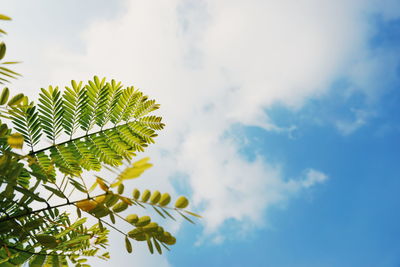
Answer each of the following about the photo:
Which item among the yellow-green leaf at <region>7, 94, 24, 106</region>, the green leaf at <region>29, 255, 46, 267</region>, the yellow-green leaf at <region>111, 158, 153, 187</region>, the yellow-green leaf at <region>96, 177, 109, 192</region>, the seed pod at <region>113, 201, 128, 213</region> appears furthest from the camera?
the green leaf at <region>29, 255, 46, 267</region>

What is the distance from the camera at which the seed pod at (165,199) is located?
999 mm

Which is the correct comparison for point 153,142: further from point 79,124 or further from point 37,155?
point 37,155

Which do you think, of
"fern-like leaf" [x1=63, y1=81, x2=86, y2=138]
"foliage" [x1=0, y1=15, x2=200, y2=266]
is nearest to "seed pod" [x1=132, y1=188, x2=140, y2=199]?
"foliage" [x1=0, y1=15, x2=200, y2=266]

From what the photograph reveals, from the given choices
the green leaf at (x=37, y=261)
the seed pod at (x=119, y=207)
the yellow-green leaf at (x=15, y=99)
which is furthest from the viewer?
the green leaf at (x=37, y=261)

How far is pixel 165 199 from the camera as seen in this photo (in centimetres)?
100

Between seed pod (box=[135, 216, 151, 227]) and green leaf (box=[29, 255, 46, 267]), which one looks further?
green leaf (box=[29, 255, 46, 267])

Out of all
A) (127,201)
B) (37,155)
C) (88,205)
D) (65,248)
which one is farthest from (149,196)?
(37,155)

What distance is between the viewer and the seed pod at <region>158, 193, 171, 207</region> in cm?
100

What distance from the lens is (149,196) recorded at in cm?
102

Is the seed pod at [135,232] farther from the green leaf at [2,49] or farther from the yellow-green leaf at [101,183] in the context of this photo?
the green leaf at [2,49]

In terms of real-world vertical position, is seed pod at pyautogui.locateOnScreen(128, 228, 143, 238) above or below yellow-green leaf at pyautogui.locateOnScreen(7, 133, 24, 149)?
above

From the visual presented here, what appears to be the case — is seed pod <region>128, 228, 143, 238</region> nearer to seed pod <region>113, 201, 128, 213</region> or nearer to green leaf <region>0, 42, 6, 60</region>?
seed pod <region>113, 201, 128, 213</region>

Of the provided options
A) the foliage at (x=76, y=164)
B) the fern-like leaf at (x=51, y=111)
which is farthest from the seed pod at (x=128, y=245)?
the fern-like leaf at (x=51, y=111)

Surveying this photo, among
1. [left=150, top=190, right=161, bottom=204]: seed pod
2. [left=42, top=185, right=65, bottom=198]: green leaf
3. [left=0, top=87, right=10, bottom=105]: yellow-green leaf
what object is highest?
[left=0, top=87, right=10, bottom=105]: yellow-green leaf
